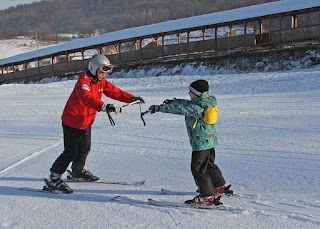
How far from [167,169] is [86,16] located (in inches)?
7759

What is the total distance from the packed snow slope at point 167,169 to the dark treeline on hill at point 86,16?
429 feet

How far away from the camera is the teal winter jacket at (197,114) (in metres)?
3.76

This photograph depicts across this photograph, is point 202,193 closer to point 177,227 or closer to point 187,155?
point 177,227

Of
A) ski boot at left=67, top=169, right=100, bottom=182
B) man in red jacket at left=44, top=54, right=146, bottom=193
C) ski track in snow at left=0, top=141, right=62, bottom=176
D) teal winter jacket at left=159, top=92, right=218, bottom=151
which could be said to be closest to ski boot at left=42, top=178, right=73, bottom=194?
man in red jacket at left=44, top=54, right=146, bottom=193

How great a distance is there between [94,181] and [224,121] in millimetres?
4704

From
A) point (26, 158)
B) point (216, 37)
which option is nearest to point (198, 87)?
point (26, 158)

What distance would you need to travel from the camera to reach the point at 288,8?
24.2m

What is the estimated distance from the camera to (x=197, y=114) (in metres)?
3.78

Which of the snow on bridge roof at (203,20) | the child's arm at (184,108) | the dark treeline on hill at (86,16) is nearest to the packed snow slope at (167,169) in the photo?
the child's arm at (184,108)

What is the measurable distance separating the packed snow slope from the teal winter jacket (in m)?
0.69

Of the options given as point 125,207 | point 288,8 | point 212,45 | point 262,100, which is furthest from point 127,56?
point 125,207

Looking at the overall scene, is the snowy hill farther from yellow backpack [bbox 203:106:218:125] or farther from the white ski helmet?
the white ski helmet

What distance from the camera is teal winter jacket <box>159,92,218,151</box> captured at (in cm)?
376

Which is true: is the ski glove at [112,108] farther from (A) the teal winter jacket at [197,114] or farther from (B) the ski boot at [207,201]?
(B) the ski boot at [207,201]
